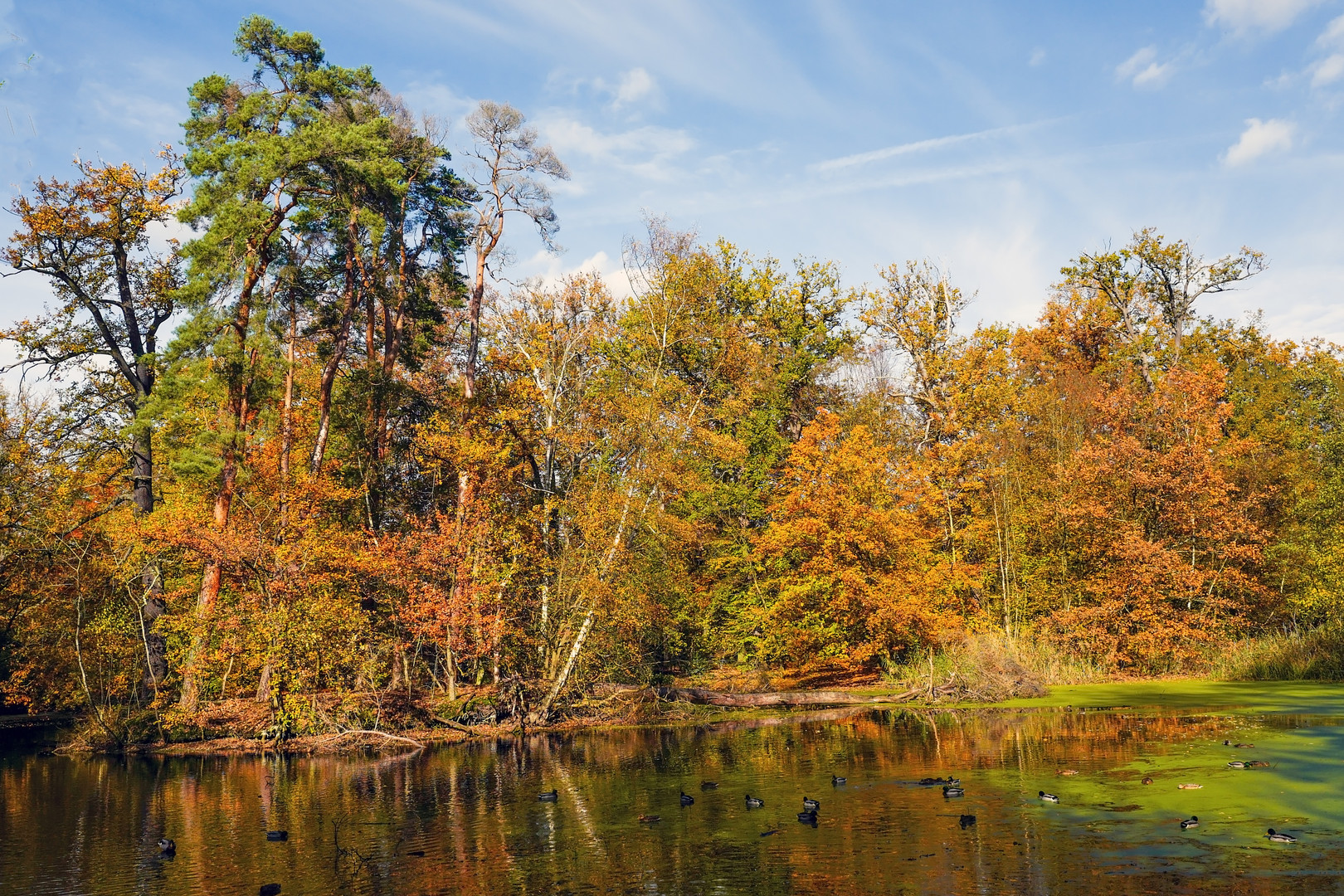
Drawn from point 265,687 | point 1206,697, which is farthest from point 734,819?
point 265,687

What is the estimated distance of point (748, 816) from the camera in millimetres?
14703

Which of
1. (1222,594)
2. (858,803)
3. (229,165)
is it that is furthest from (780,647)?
(229,165)

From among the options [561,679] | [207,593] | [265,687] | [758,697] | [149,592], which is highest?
[149,592]

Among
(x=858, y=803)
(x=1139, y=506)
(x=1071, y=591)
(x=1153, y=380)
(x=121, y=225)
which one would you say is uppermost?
(x=121, y=225)

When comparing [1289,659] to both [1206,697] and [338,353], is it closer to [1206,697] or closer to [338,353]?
[1206,697]

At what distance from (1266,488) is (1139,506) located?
931 centimetres

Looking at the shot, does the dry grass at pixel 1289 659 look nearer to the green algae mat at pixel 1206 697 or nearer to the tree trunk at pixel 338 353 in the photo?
the green algae mat at pixel 1206 697

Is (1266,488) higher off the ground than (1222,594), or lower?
higher

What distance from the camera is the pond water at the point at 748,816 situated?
36.2ft

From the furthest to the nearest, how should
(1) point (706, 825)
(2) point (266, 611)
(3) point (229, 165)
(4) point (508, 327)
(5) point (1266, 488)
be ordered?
1. (5) point (1266, 488)
2. (4) point (508, 327)
3. (3) point (229, 165)
4. (2) point (266, 611)
5. (1) point (706, 825)

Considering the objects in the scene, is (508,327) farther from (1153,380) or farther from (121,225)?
(1153,380)

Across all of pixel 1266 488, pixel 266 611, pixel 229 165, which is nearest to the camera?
pixel 266 611

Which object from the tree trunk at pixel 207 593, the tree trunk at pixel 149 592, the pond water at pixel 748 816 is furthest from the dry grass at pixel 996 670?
the tree trunk at pixel 149 592

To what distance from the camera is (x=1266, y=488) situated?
4200 centimetres
